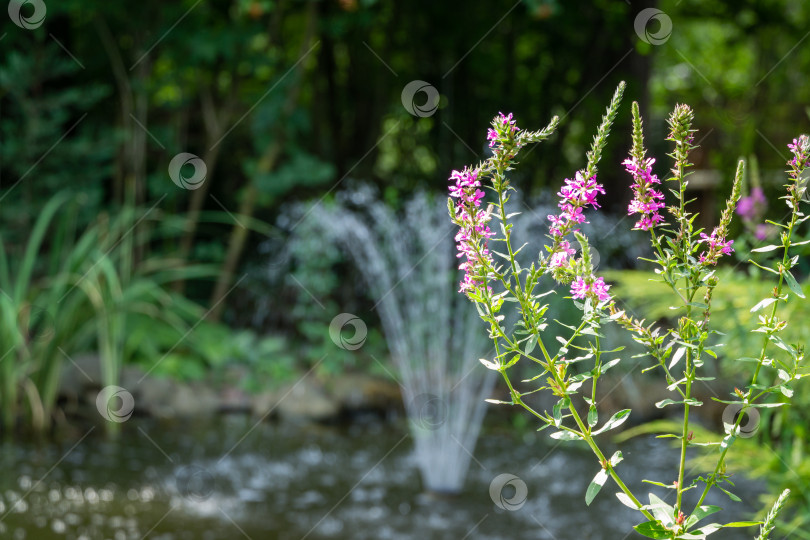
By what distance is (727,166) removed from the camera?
548 cm

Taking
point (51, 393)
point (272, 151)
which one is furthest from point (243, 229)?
point (51, 393)

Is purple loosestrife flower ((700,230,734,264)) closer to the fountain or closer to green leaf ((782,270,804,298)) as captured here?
green leaf ((782,270,804,298))

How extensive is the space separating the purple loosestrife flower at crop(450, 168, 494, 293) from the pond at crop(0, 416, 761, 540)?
1.96 metres

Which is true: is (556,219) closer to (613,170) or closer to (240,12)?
(240,12)

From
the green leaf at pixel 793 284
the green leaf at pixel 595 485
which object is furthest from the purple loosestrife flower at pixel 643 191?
the green leaf at pixel 595 485

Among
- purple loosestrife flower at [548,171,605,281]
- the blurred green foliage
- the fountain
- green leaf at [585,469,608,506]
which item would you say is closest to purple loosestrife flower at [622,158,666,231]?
purple loosestrife flower at [548,171,605,281]

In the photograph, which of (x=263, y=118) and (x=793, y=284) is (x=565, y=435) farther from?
(x=263, y=118)

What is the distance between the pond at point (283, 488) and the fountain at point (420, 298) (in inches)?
17.4

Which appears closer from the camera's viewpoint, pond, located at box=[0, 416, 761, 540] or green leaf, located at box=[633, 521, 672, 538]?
green leaf, located at box=[633, 521, 672, 538]

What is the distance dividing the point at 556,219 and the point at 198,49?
4.20m

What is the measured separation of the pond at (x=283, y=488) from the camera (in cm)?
281

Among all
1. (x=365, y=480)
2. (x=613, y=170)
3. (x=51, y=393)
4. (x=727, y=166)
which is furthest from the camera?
(x=613, y=170)

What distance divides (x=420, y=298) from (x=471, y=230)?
14.3 feet

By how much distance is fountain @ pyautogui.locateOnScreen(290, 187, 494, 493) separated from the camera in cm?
469
